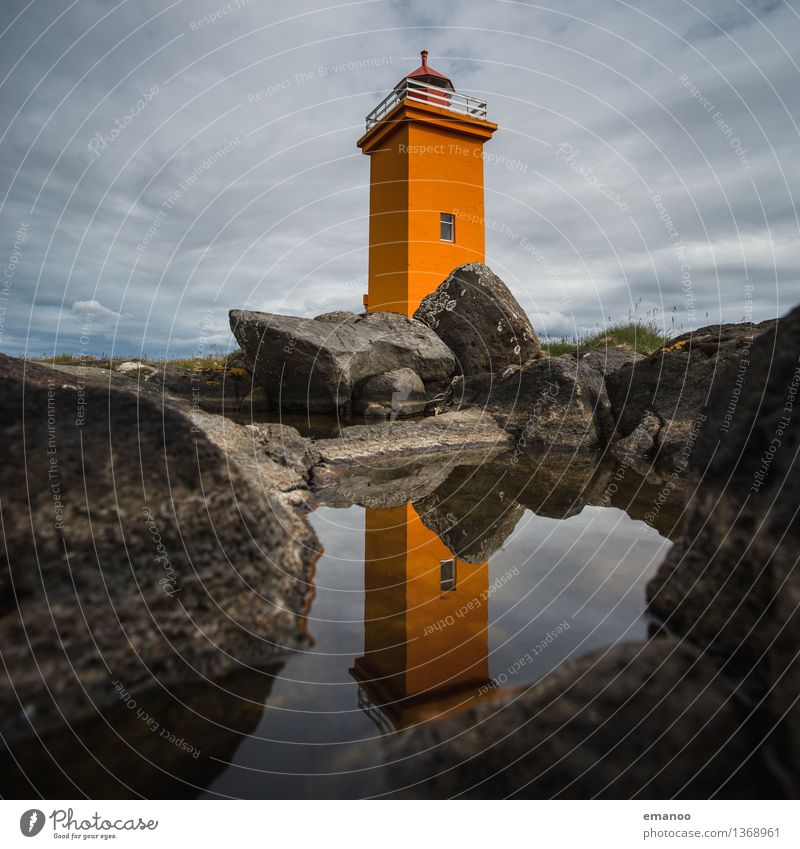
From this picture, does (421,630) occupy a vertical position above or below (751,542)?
below

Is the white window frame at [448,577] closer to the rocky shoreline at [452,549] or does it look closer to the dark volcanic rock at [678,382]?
the rocky shoreline at [452,549]

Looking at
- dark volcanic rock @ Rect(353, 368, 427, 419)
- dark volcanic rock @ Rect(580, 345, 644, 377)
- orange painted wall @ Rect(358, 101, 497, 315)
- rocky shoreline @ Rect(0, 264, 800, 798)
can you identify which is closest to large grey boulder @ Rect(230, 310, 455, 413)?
dark volcanic rock @ Rect(353, 368, 427, 419)

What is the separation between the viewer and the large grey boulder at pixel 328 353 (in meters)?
11.3

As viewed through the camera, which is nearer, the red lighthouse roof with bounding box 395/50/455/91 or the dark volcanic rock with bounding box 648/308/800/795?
the dark volcanic rock with bounding box 648/308/800/795

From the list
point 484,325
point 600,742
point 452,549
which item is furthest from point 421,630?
point 484,325

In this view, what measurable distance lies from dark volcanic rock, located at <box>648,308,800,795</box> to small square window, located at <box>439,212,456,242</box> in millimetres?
17384

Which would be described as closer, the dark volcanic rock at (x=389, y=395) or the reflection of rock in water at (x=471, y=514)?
the reflection of rock in water at (x=471, y=514)

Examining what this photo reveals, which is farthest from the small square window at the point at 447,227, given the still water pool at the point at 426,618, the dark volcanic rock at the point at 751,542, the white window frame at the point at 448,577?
the dark volcanic rock at the point at 751,542

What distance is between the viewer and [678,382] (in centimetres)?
889

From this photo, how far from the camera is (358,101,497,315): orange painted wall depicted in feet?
59.2

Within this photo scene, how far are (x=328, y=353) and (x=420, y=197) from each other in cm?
935

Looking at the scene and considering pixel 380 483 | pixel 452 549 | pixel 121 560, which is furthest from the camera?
pixel 380 483

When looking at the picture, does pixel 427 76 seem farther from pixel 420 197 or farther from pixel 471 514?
pixel 471 514

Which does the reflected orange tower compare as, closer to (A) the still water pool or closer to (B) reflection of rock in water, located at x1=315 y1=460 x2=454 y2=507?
(A) the still water pool
